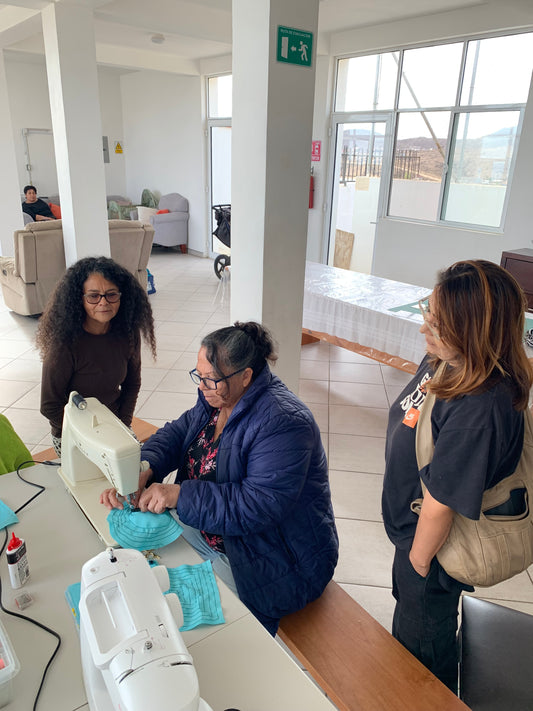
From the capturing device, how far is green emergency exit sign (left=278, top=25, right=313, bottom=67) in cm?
252

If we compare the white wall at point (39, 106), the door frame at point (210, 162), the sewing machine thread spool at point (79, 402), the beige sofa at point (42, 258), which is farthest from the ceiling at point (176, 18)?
the sewing machine thread spool at point (79, 402)

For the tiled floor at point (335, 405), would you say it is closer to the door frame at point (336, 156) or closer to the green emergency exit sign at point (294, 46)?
the door frame at point (336, 156)

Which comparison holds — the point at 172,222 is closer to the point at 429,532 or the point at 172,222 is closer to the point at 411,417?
the point at 411,417

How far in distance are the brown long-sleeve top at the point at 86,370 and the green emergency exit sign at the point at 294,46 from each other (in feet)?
5.11

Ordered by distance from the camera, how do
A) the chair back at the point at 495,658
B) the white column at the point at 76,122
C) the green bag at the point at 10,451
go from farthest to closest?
the white column at the point at 76,122
the green bag at the point at 10,451
the chair back at the point at 495,658

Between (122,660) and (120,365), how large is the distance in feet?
4.94

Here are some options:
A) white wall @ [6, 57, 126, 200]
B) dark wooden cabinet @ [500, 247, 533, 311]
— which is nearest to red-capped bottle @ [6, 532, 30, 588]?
dark wooden cabinet @ [500, 247, 533, 311]

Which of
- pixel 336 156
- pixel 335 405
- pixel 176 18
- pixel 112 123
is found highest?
pixel 176 18

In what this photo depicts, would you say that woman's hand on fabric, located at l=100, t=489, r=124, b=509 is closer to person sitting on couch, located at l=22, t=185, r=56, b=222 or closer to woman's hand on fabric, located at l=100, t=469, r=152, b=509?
woman's hand on fabric, located at l=100, t=469, r=152, b=509

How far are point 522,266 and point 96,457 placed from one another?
15.4 ft

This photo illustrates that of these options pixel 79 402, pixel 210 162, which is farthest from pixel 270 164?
pixel 210 162

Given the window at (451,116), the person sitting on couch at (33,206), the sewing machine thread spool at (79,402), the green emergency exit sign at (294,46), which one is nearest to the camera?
the sewing machine thread spool at (79,402)

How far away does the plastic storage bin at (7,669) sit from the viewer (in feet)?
3.32

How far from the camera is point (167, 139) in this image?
9.61 metres
